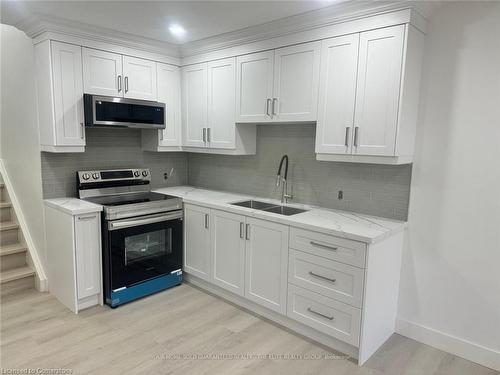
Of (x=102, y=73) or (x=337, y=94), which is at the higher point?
(x=102, y=73)

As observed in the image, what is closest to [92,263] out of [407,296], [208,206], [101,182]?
[101,182]

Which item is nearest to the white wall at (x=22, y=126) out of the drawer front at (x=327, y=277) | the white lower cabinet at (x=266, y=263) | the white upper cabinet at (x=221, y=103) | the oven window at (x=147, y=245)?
the oven window at (x=147, y=245)

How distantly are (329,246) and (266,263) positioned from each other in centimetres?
62

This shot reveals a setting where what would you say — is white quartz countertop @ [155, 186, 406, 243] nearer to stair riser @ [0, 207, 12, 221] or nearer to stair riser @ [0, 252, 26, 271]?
stair riser @ [0, 252, 26, 271]

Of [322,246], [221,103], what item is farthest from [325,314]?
[221,103]

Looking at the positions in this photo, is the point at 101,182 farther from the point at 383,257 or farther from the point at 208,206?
the point at 383,257

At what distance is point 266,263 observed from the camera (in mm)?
2789

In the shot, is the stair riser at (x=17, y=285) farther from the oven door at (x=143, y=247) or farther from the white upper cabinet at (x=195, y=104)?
the white upper cabinet at (x=195, y=104)

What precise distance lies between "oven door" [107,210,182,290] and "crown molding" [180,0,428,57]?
5.56ft

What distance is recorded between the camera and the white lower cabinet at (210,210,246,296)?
2979 millimetres

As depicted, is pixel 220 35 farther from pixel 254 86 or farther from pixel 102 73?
pixel 102 73

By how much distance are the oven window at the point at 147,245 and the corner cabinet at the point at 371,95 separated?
1753 millimetres

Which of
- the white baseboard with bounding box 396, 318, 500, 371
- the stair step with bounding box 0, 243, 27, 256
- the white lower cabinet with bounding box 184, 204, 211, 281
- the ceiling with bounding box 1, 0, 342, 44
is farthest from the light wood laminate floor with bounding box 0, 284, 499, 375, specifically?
the ceiling with bounding box 1, 0, 342, 44

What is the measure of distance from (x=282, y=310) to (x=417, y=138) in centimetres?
166
